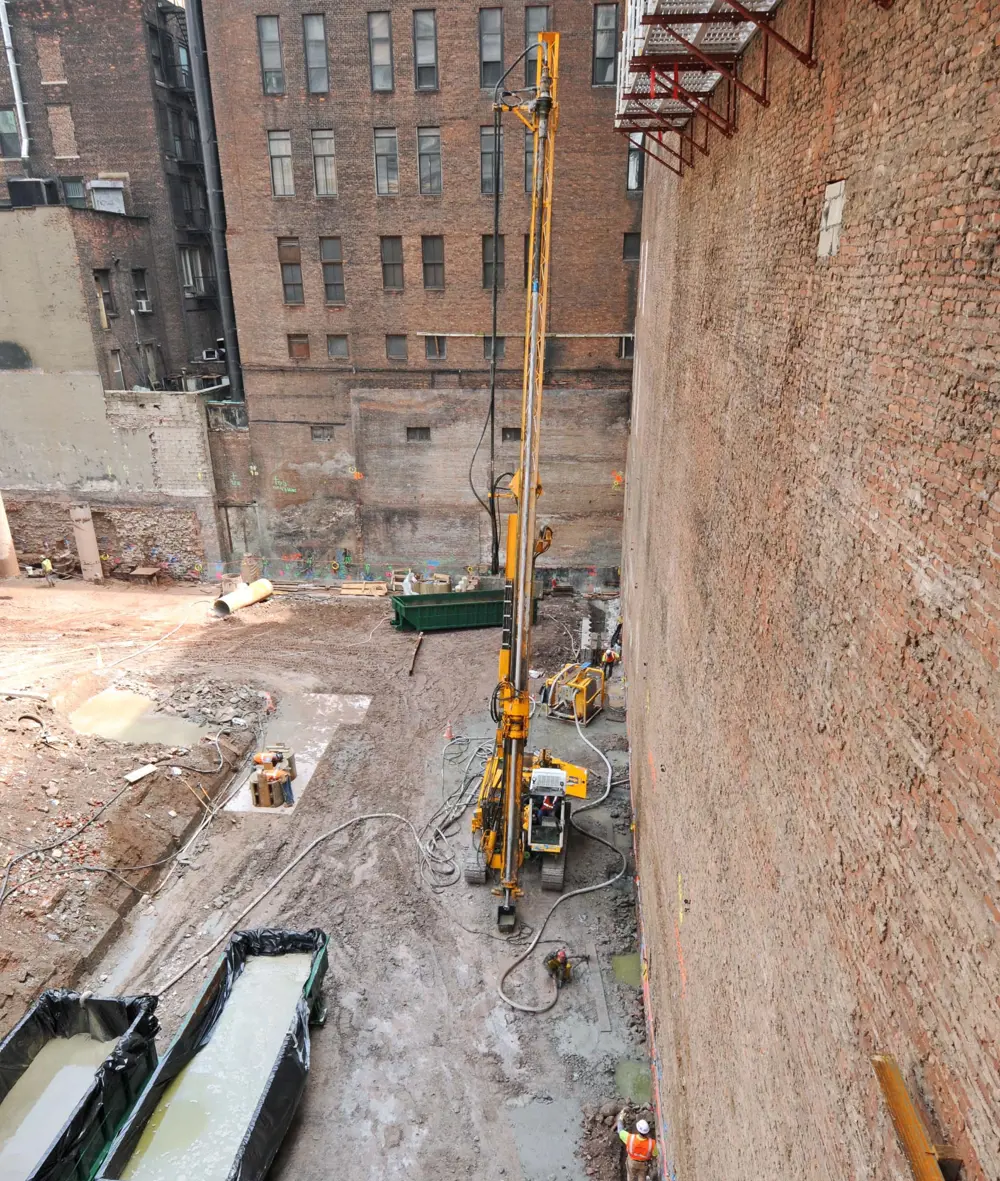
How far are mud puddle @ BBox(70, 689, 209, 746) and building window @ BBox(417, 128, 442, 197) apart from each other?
49.7ft

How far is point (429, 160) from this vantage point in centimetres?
2167

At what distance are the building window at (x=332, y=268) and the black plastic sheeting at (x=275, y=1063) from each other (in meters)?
18.1

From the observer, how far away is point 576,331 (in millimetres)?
22328

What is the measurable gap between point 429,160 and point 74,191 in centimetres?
1417

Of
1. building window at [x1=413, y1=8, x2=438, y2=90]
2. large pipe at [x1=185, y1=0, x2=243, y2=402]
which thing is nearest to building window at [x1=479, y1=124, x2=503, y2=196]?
building window at [x1=413, y1=8, x2=438, y2=90]

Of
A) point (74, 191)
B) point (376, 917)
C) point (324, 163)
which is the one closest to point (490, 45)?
point (324, 163)

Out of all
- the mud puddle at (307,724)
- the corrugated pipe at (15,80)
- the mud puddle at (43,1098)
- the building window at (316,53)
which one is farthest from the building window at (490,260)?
the mud puddle at (43,1098)

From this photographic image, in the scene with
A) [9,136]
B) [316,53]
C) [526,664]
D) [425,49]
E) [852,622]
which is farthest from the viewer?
[9,136]

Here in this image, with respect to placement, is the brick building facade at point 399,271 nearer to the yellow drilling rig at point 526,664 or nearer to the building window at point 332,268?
the building window at point 332,268

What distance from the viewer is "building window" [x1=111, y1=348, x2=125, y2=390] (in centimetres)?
2478

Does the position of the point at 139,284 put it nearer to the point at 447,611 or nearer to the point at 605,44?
the point at 447,611

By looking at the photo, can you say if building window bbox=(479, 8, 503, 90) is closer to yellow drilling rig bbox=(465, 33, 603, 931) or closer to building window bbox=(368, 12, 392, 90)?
building window bbox=(368, 12, 392, 90)

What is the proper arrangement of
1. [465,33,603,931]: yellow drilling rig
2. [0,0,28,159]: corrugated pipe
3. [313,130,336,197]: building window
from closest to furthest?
1. [465,33,603,931]: yellow drilling rig
2. [313,130,336,197]: building window
3. [0,0,28,159]: corrugated pipe

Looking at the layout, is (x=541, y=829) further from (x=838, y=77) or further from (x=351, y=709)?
(x=838, y=77)
